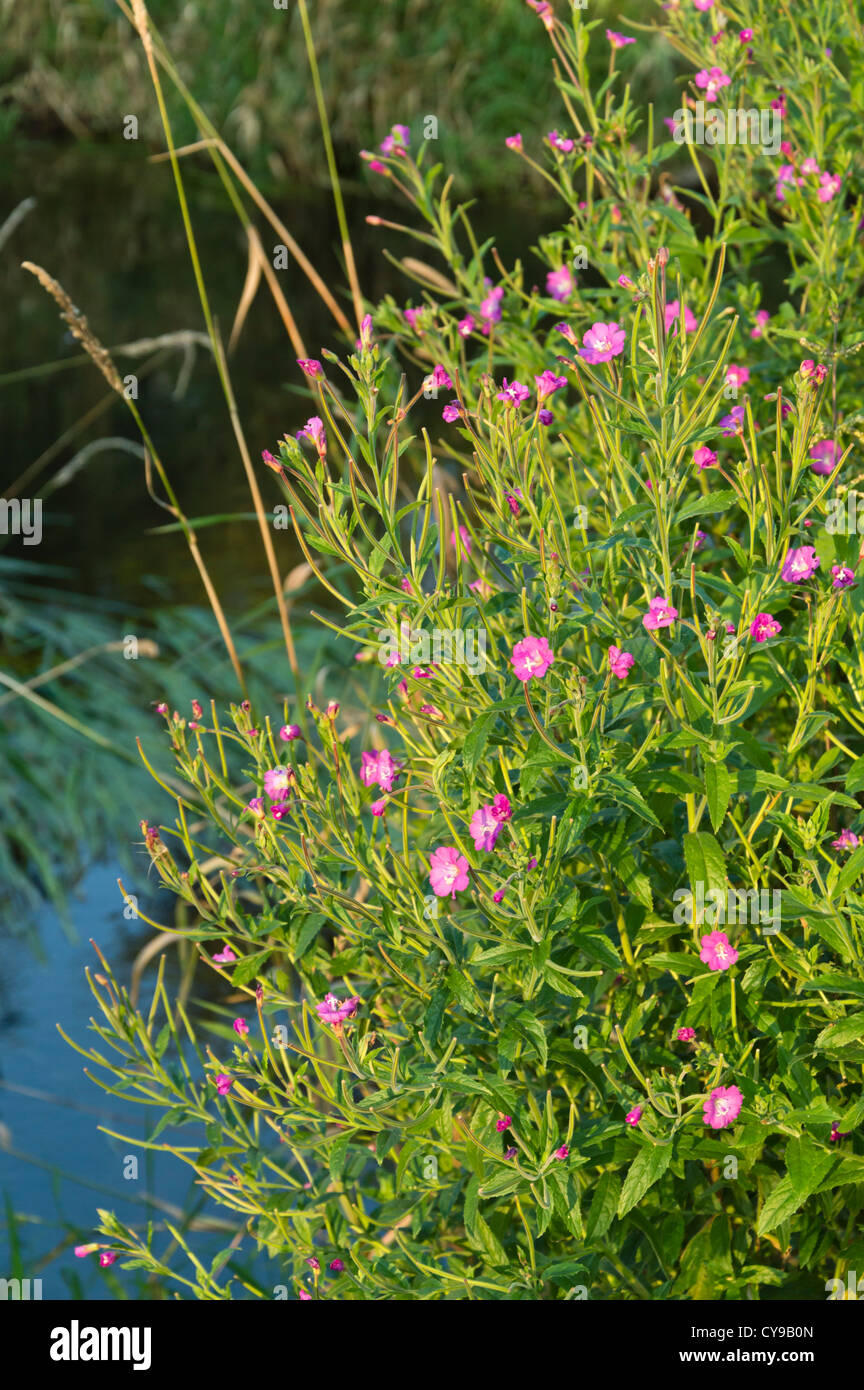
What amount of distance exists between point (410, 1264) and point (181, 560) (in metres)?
3.21

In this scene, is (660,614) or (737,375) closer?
(660,614)

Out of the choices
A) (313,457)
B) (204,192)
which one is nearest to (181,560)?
(313,457)

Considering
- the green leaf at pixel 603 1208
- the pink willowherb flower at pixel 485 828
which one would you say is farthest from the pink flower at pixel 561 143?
the green leaf at pixel 603 1208

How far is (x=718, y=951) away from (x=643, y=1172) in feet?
0.66

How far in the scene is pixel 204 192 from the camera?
784 cm

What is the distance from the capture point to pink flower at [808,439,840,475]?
175 centimetres

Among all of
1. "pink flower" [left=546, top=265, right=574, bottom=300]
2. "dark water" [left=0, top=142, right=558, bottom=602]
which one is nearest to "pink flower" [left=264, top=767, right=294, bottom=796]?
"pink flower" [left=546, top=265, right=574, bottom=300]

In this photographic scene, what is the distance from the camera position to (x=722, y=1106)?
1.32m

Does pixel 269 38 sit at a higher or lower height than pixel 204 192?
higher

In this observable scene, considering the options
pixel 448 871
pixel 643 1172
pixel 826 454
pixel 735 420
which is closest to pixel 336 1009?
pixel 448 871

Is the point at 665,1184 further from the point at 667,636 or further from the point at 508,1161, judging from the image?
the point at 667,636

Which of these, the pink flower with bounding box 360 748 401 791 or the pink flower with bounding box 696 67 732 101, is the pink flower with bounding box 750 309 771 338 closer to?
the pink flower with bounding box 696 67 732 101

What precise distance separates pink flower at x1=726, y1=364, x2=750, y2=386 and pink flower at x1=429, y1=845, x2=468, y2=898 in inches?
26.0

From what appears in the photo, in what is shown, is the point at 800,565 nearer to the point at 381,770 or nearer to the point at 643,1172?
the point at 381,770
